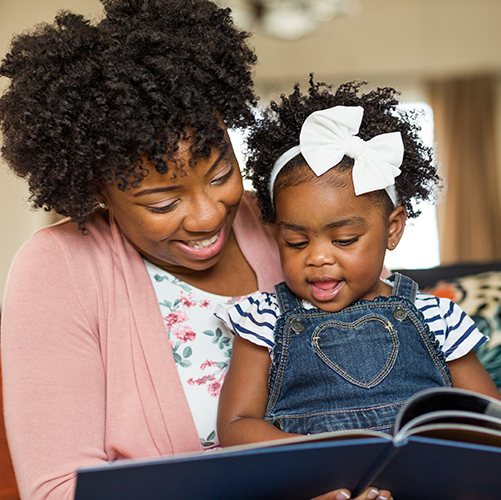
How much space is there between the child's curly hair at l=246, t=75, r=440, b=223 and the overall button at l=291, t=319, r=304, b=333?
329 millimetres

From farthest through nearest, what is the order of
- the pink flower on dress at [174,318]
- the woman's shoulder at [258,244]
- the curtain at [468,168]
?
the curtain at [468,168]
the woman's shoulder at [258,244]
the pink flower on dress at [174,318]

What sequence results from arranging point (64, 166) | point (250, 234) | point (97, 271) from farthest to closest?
point (250, 234)
point (97, 271)
point (64, 166)

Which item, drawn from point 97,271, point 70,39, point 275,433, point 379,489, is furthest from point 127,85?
point 379,489

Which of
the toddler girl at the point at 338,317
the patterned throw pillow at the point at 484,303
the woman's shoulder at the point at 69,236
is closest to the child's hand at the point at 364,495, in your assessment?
the toddler girl at the point at 338,317

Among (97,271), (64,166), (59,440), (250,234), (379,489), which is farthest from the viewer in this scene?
(250,234)

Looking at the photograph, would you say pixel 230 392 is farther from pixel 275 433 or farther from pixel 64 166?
pixel 64 166

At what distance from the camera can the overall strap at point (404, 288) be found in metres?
1.51

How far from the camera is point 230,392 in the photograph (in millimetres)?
1397

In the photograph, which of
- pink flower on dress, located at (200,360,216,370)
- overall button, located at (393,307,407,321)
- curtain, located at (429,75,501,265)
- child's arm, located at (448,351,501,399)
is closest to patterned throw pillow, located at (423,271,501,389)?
child's arm, located at (448,351,501,399)

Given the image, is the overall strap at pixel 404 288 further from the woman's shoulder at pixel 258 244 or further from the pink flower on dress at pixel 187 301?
the pink flower on dress at pixel 187 301

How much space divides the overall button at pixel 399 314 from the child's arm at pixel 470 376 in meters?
0.17

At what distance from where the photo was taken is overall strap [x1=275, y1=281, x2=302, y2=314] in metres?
1.48

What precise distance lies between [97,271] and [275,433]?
1.89 ft

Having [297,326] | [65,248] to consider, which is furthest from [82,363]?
[297,326]
